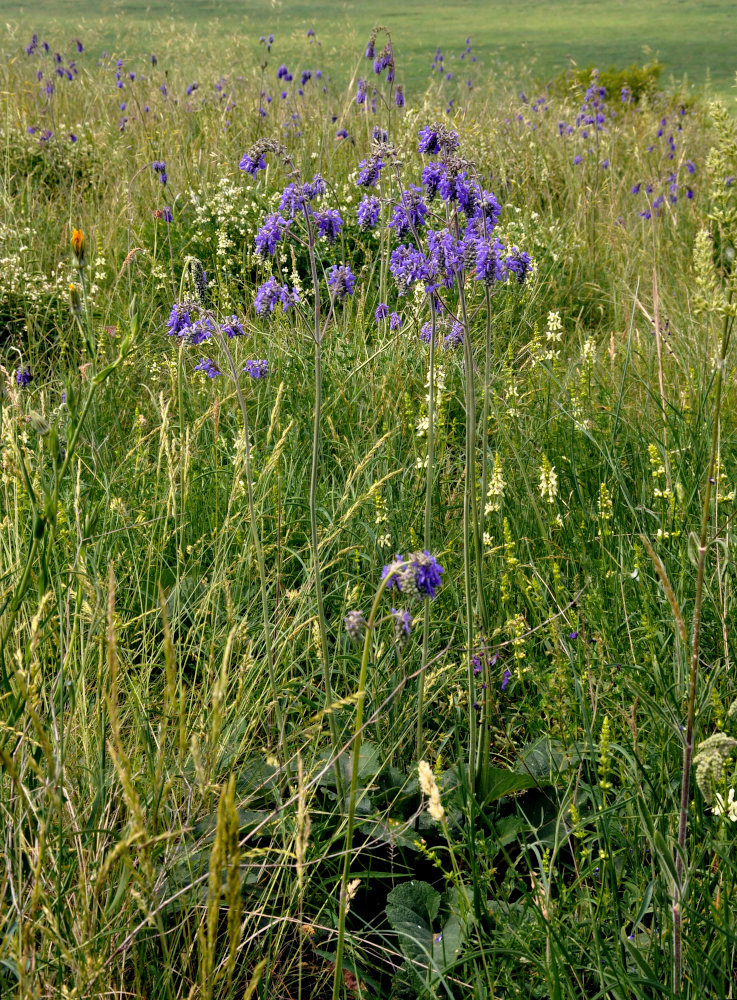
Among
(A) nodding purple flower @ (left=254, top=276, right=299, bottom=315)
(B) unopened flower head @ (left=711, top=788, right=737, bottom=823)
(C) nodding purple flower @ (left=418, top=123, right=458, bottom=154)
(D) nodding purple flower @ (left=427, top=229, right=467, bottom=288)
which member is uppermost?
(C) nodding purple flower @ (left=418, top=123, right=458, bottom=154)

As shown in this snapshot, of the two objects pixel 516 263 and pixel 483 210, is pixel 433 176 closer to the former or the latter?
pixel 483 210

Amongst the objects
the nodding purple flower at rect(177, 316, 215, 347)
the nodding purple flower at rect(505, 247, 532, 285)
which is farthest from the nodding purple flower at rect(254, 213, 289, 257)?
Answer: the nodding purple flower at rect(505, 247, 532, 285)

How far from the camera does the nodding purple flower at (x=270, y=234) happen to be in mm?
1963

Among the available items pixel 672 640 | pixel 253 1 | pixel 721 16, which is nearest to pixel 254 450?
pixel 672 640

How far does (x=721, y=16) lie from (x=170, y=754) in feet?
133

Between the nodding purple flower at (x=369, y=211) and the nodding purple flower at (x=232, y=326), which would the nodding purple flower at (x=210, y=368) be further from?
the nodding purple flower at (x=369, y=211)

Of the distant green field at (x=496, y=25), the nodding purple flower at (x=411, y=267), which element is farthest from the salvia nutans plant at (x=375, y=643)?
the distant green field at (x=496, y=25)

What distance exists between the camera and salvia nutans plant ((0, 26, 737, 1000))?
4.21 feet

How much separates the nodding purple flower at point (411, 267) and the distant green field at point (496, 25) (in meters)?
15.0

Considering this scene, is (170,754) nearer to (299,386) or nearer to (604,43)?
(299,386)

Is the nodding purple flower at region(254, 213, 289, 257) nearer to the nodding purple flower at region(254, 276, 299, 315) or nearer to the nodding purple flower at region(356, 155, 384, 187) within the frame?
the nodding purple flower at region(254, 276, 299, 315)

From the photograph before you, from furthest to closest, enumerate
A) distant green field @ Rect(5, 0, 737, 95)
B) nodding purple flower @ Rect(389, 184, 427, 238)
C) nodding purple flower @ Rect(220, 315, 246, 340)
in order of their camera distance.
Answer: distant green field @ Rect(5, 0, 737, 95)
nodding purple flower @ Rect(220, 315, 246, 340)
nodding purple flower @ Rect(389, 184, 427, 238)

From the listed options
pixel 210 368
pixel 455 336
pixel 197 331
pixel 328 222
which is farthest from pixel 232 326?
pixel 455 336

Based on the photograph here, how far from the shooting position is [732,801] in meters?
1.49
